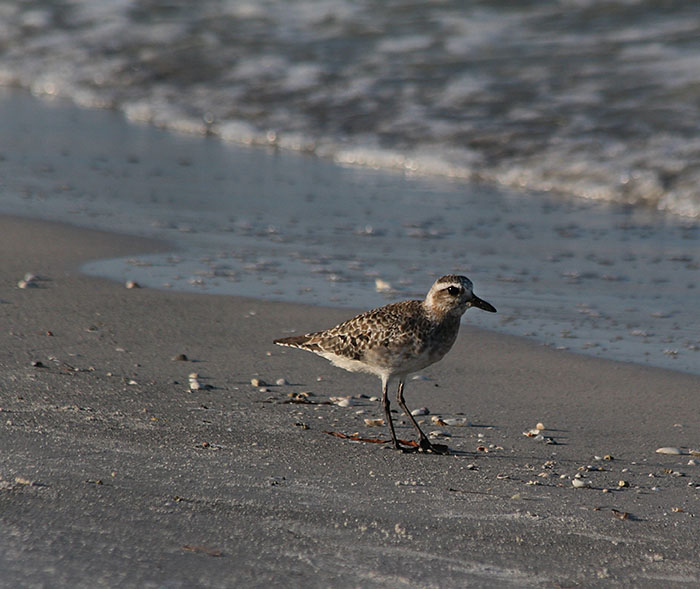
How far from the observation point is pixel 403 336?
200 inches

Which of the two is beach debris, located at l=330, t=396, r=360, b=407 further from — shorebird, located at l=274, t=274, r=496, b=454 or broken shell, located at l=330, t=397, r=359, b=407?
shorebird, located at l=274, t=274, r=496, b=454

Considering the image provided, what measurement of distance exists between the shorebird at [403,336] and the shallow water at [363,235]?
145cm

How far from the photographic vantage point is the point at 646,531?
13.1 feet


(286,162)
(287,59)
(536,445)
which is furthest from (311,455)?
(287,59)

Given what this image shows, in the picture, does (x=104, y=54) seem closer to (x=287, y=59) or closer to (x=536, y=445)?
(x=287, y=59)

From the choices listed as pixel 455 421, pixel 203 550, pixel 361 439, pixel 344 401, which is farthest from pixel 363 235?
pixel 203 550

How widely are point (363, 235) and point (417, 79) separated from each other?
221 inches

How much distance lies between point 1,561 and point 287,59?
12288mm

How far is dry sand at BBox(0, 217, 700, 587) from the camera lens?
11.6ft

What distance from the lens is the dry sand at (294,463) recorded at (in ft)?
11.6

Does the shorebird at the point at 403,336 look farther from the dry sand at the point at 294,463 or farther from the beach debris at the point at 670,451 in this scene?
the beach debris at the point at 670,451

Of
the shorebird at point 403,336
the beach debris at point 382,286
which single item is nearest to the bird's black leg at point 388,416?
the shorebird at point 403,336

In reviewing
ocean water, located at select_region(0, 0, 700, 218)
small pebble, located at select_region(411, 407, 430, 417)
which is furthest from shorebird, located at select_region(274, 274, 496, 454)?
ocean water, located at select_region(0, 0, 700, 218)

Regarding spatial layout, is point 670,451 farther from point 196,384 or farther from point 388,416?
point 196,384
